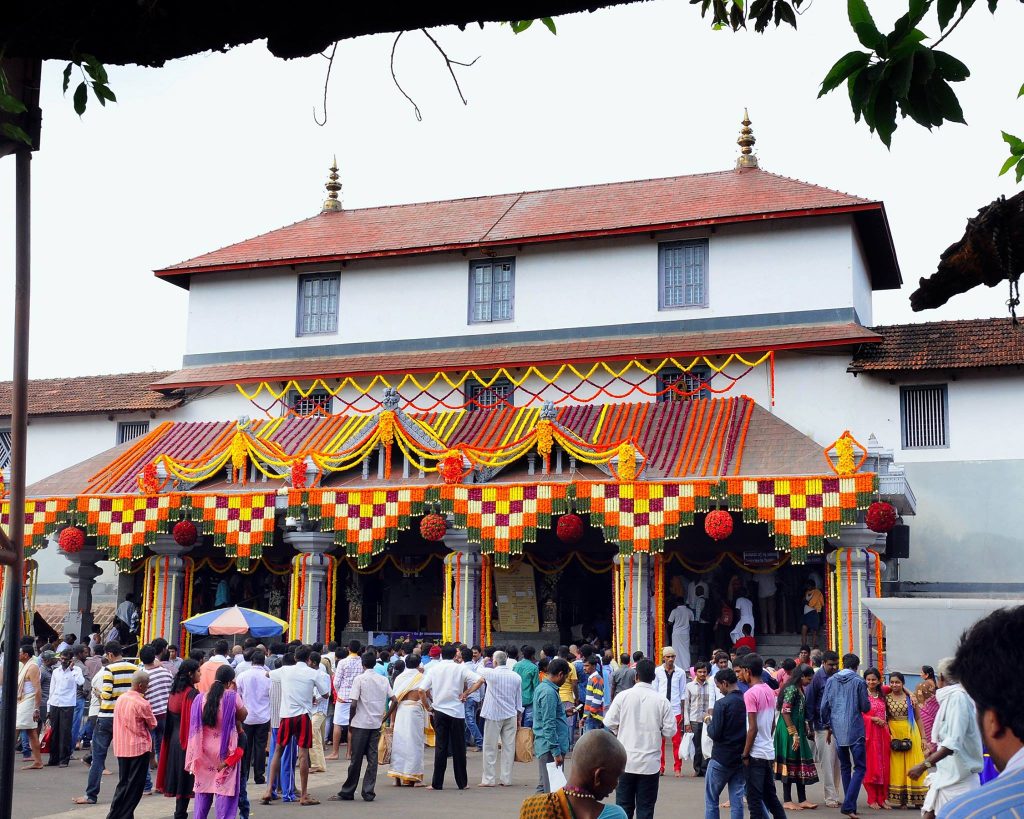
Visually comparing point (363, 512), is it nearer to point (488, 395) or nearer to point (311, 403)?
point (488, 395)

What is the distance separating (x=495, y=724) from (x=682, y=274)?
559 inches

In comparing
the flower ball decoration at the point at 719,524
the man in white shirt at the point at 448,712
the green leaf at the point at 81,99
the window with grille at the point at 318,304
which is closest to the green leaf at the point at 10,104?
the green leaf at the point at 81,99

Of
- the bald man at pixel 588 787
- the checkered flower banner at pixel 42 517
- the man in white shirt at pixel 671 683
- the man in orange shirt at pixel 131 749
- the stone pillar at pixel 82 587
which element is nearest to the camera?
the bald man at pixel 588 787

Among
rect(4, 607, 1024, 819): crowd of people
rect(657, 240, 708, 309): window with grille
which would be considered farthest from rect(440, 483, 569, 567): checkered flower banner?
rect(657, 240, 708, 309): window with grille

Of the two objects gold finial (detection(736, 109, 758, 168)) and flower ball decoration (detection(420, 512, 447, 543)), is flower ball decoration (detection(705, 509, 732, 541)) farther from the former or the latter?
gold finial (detection(736, 109, 758, 168))

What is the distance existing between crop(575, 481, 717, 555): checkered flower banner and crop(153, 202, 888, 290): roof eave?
740cm

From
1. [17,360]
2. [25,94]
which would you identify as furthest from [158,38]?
[17,360]

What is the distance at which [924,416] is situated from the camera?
82.0 ft

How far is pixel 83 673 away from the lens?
753 inches

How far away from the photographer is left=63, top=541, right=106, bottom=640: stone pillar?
27.0m

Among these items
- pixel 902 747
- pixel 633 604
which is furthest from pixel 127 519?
pixel 902 747

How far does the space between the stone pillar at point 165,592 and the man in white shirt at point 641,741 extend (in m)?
16.3

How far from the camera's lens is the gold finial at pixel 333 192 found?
111 feet

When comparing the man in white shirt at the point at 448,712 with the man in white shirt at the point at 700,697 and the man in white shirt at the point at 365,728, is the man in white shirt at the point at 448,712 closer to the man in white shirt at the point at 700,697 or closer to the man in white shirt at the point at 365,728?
the man in white shirt at the point at 365,728
